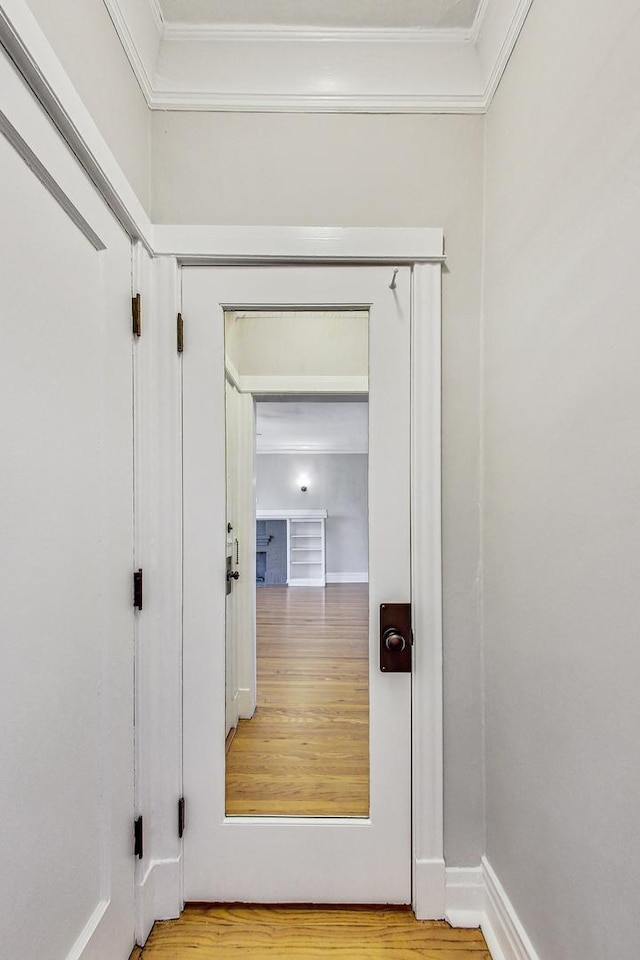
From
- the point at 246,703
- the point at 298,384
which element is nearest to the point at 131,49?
the point at 298,384

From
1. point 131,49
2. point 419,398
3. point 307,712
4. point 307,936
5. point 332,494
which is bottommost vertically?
point 307,936

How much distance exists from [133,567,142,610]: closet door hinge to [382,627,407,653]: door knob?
696mm

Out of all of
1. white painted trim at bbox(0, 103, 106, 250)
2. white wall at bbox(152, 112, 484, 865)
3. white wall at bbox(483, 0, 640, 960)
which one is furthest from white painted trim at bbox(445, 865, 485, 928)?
white painted trim at bbox(0, 103, 106, 250)

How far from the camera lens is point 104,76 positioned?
3.70ft

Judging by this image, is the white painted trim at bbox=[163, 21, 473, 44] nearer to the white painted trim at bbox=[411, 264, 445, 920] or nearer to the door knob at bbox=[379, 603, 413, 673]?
the white painted trim at bbox=[411, 264, 445, 920]

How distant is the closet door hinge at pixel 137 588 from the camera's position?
51.7 inches

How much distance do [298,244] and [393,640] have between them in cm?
118

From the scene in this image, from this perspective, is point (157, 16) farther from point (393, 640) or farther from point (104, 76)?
point (393, 640)

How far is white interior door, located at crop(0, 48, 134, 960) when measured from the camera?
814 millimetres

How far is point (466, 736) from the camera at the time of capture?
56.0 inches

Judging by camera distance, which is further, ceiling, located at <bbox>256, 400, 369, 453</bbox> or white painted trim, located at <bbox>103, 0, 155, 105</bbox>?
ceiling, located at <bbox>256, 400, 369, 453</bbox>

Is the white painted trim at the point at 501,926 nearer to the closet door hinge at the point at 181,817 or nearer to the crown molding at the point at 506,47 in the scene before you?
the closet door hinge at the point at 181,817

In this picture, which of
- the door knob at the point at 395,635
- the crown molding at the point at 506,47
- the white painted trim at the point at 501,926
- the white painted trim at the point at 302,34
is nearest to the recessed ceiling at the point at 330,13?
the white painted trim at the point at 302,34

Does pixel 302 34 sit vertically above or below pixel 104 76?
above
